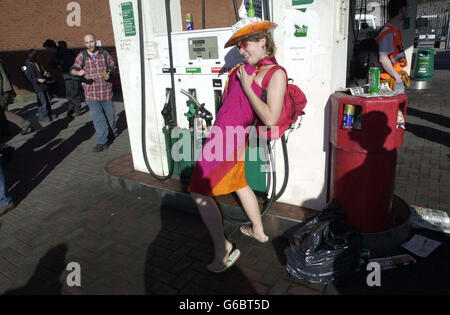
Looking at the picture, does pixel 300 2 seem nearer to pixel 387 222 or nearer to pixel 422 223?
pixel 387 222

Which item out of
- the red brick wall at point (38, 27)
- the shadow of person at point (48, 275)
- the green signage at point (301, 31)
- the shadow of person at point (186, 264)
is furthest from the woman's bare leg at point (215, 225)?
the red brick wall at point (38, 27)

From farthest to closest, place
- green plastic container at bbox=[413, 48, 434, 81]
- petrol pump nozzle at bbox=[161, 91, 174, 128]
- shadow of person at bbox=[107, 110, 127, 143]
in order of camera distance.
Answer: green plastic container at bbox=[413, 48, 434, 81]
shadow of person at bbox=[107, 110, 127, 143]
petrol pump nozzle at bbox=[161, 91, 174, 128]

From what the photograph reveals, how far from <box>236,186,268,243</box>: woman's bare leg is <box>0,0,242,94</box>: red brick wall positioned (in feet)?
44.3

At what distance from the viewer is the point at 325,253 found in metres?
2.65

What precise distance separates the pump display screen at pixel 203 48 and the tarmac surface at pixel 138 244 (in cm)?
175

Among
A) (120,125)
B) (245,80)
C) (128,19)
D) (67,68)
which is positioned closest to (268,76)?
(245,80)

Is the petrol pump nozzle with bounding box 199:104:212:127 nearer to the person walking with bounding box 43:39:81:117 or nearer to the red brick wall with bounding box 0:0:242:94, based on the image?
the person walking with bounding box 43:39:81:117

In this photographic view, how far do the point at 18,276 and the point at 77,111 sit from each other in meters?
7.66

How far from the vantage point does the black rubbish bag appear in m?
2.65

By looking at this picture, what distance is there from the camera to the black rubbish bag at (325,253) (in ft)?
8.70

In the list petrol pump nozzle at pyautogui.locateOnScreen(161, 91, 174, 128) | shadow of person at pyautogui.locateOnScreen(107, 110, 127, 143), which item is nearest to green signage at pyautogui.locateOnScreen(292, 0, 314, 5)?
petrol pump nozzle at pyautogui.locateOnScreen(161, 91, 174, 128)

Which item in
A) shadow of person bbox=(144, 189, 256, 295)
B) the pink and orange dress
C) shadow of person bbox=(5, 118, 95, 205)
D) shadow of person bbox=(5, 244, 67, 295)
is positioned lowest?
shadow of person bbox=(5, 244, 67, 295)

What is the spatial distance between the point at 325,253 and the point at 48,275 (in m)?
2.36

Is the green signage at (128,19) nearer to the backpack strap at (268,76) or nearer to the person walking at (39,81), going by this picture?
the backpack strap at (268,76)
